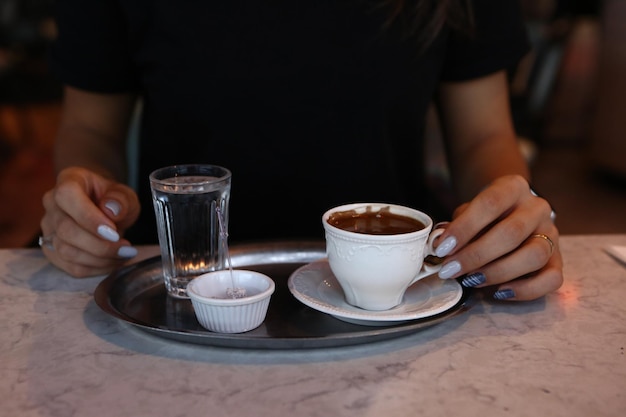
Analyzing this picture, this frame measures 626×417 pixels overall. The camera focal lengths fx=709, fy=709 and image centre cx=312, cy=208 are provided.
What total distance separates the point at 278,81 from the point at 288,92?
0.03m

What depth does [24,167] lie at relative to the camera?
4.39 metres

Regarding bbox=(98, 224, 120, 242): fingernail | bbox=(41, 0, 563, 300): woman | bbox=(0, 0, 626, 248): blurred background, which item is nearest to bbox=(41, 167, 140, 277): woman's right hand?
bbox=(98, 224, 120, 242): fingernail

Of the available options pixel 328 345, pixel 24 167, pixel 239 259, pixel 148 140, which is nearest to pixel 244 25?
pixel 148 140

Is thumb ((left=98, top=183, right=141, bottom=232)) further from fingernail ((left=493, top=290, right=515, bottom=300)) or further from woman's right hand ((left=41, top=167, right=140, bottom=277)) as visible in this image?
fingernail ((left=493, top=290, right=515, bottom=300))

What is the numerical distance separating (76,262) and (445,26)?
0.76 m

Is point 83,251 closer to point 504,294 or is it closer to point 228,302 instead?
point 228,302

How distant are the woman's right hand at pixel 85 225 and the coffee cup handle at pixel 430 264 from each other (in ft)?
1.28

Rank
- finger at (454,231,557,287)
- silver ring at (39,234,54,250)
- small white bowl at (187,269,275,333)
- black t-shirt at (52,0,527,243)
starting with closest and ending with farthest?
small white bowl at (187,269,275,333)
finger at (454,231,557,287)
silver ring at (39,234,54,250)
black t-shirt at (52,0,527,243)

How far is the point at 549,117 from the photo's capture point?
4.99 meters

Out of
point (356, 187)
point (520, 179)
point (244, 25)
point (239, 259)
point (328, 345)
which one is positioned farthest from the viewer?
point (356, 187)

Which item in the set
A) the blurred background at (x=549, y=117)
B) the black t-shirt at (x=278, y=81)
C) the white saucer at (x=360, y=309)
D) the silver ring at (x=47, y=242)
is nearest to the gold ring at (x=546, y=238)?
the white saucer at (x=360, y=309)

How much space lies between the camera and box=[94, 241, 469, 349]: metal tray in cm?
73

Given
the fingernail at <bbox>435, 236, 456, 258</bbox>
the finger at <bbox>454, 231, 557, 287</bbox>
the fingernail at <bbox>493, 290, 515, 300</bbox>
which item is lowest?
the fingernail at <bbox>493, 290, 515, 300</bbox>

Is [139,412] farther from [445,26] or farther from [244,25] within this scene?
[445,26]
